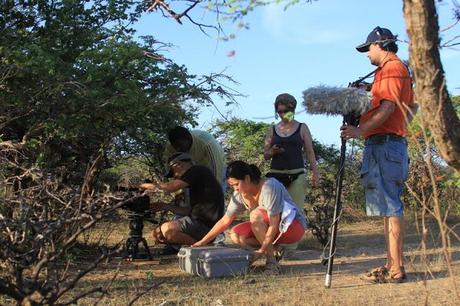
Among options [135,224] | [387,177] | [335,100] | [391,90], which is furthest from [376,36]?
[135,224]

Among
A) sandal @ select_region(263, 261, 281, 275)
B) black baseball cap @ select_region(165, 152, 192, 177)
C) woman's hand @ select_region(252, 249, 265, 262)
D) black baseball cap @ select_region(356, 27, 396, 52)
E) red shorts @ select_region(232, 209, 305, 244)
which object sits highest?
black baseball cap @ select_region(356, 27, 396, 52)

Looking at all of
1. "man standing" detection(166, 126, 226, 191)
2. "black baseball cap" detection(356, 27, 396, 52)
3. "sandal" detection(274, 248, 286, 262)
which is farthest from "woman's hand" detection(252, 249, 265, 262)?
"black baseball cap" detection(356, 27, 396, 52)

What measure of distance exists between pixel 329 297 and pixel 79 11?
3.58 meters

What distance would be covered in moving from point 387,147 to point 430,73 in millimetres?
2522

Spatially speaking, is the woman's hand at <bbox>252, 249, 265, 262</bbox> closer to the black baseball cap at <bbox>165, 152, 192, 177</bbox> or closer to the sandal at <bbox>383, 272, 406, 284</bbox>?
the sandal at <bbox>383, 272, 406, 284</bbox>

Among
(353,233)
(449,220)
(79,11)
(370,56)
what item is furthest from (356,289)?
(449,220)

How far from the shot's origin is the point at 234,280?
17.7ft

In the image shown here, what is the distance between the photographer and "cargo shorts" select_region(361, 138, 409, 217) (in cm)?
509

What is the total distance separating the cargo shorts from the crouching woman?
0.92 m

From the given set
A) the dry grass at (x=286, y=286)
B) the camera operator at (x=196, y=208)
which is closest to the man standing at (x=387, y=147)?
the dry grass at (x=286, y=286)

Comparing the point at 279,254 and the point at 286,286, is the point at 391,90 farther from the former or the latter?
the point at 279,254

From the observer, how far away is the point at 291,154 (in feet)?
21.3

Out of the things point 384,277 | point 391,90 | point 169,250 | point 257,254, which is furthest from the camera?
point 169,250

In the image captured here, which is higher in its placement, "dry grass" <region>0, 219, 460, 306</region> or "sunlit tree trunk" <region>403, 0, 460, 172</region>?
"sunlit tree trunk" <region>403, 0, 460, 172</region>
